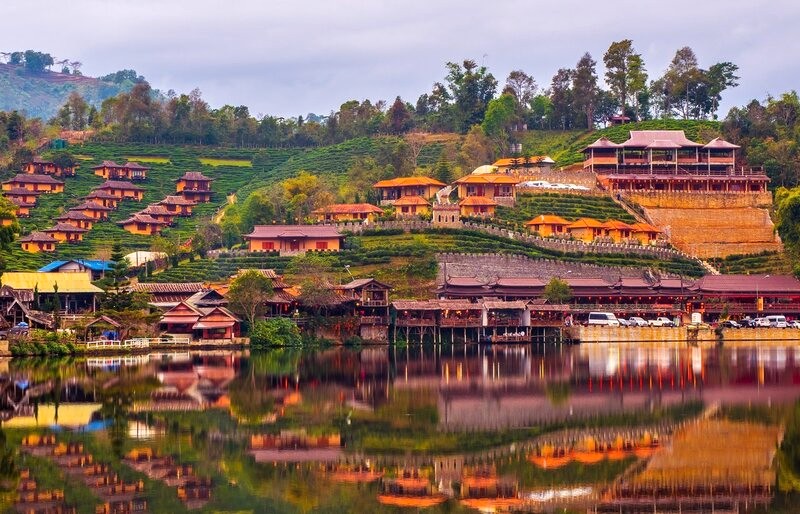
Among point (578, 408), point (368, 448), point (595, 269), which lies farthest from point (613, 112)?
point (368, 448)

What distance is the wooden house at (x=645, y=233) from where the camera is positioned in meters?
97.8

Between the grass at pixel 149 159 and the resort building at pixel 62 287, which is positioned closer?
the resort building at pixel 62 287

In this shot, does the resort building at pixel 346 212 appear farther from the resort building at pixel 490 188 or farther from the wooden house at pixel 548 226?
the wooden house at pixel 548 226

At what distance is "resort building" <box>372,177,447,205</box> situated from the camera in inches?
4094

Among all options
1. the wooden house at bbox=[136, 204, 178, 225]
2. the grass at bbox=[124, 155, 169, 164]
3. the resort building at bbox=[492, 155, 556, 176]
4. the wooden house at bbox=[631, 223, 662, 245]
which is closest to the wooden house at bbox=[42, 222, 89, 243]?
the wooden house at bbox=[136, 204, 178, 225]

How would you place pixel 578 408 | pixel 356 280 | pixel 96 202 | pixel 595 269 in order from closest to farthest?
pixel 578 408, pixel 356 280, pixel 595 269, pixel 96 202

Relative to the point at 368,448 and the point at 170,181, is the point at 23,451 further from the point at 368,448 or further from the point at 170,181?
the point at 170,181

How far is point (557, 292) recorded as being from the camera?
8406 centimetres

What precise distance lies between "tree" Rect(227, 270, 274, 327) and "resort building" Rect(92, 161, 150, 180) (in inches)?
1721

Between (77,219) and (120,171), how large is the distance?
1587cm

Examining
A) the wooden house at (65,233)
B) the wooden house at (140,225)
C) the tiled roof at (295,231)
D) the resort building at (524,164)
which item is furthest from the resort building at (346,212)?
the wooden house at (65,233)

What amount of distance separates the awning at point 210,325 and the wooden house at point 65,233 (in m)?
28.4

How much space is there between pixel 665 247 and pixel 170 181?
4712 centimetres

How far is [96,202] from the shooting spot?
4316 inches
